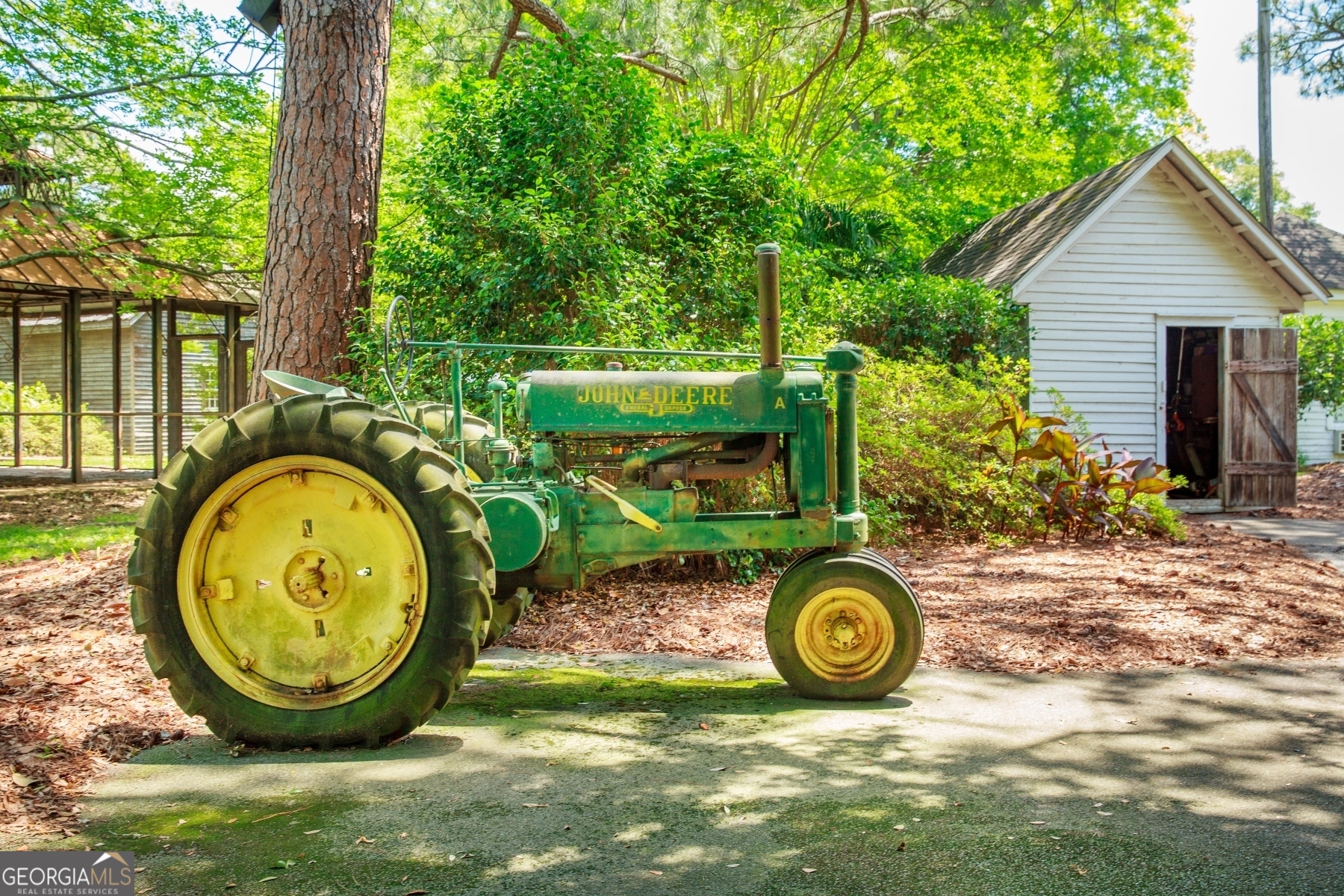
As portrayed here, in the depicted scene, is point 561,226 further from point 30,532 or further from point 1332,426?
point 1332,426

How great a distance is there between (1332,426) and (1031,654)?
73.1 feet

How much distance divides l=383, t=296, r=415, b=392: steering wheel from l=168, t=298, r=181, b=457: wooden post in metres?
11.5

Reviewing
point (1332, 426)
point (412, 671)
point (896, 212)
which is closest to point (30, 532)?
point (412, 671)

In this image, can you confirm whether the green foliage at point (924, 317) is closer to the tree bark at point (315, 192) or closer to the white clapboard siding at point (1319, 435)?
the tree bark at point (315, 192)

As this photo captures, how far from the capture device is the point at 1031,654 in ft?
16.7

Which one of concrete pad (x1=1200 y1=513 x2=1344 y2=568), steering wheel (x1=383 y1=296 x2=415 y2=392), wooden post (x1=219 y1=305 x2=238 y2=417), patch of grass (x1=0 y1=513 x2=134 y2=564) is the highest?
wooden post (x1=219 y1=305 x2=238 y2=417)

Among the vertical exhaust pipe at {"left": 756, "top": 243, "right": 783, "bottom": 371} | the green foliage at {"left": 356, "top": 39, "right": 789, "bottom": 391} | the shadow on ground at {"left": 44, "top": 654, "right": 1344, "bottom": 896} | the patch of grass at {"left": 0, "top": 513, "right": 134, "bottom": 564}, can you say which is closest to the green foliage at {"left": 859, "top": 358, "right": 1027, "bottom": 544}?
the green foliage at {"left": 356, "top": 39, "right": 789, "bottom": 391}

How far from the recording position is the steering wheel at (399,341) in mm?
4016

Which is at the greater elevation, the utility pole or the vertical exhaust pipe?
the utility pole

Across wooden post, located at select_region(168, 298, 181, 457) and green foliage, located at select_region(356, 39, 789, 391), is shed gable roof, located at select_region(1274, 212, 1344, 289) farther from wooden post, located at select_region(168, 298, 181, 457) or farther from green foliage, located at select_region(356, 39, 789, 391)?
wooden post, located at select_region(168, 298, 181, 457)

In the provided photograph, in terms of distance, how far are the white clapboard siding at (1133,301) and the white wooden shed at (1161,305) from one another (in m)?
0.01

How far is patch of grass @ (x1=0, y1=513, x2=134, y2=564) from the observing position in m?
8.15

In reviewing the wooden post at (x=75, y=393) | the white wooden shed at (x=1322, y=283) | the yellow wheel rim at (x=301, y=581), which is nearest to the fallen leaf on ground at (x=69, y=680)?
the yellow wheel rim at (x=301, y=581)

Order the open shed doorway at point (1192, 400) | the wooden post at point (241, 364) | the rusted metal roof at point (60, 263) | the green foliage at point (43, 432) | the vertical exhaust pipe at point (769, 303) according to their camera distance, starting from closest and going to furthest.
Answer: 1. the vertical exhaust pipe at point (769, 303)
2. the rusted metal roof at point (60, 263)
3. the open shed doorway at point (1192, 400)
4. the wooden post at point (241, 364)
5. the green foliage at point (43, 432)
